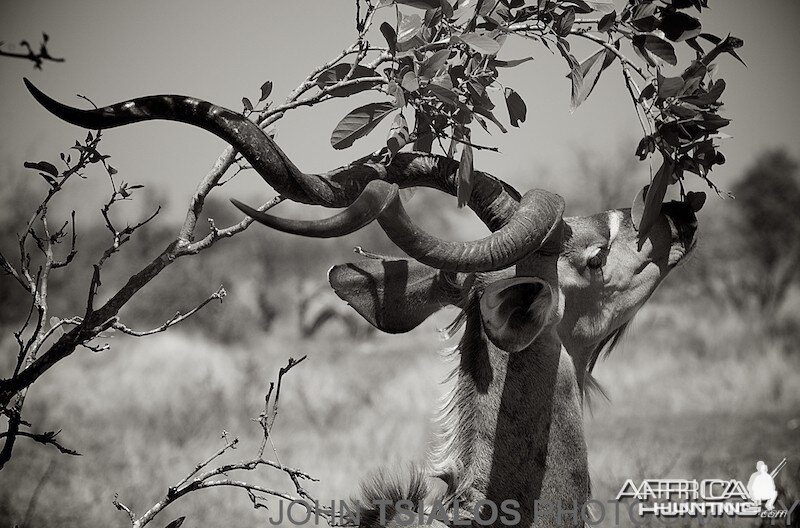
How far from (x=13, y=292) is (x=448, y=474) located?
20.0 m

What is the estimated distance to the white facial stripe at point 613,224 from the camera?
412cm

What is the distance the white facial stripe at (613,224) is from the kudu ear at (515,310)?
674 millimetres

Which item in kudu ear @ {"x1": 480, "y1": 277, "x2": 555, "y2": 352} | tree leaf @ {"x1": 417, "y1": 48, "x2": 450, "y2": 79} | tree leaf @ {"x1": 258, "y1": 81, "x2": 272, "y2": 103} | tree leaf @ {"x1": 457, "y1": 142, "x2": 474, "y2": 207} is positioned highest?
tree leaf @ {"x1": 258, "y1": 81, "x2": 272, "y2": 103}

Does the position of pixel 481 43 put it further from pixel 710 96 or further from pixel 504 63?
pixel 710 96

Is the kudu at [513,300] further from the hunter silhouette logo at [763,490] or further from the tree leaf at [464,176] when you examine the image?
the hunter silhouette logo at [763,490]

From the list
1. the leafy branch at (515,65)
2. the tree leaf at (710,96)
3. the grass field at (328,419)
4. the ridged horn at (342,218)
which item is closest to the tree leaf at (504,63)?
the leafy branch at (515,65)

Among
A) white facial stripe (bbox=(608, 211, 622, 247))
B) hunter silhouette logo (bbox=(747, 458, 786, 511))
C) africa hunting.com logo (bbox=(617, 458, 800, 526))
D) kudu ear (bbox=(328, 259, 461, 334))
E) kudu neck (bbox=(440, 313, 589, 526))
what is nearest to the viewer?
kudu neck (bbox=(440, 313, 589, 526))

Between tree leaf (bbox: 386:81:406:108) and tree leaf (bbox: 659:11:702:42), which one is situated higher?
tree leaf (bbox: 659:11:702:42)

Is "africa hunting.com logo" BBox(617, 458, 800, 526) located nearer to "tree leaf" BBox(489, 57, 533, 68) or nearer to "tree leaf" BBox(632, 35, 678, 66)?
"tree leaf" BBox(632, 35, 678, 66)

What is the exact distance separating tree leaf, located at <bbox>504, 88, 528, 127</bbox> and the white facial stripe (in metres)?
0.89

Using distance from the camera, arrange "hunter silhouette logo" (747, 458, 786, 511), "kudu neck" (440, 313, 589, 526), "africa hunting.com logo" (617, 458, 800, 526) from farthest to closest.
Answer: "hunter silhouette logo" (747, 458, 786, 511)
"africa hunting.com logo" (617, 458, 800, 526)
"kudu neck" (440, 313, 589, 526)

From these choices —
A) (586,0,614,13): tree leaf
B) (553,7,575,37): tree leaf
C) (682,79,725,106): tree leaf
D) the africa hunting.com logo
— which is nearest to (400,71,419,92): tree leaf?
(553,7,575,37): tree leaf

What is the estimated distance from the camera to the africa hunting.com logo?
576 centimetres

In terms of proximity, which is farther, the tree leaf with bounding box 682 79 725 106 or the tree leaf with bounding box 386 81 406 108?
the tree leaf with bounding box 682 79 725 106
